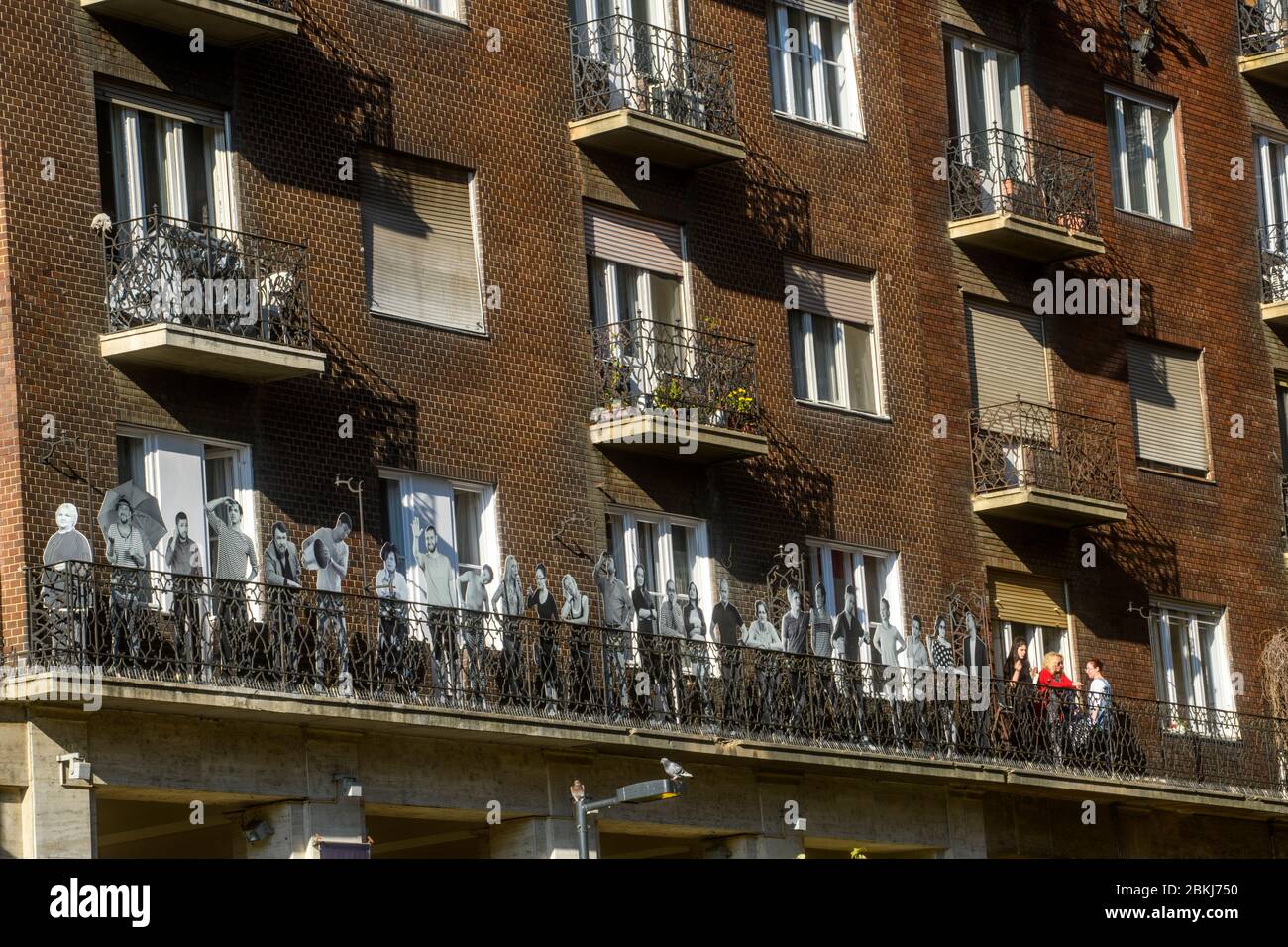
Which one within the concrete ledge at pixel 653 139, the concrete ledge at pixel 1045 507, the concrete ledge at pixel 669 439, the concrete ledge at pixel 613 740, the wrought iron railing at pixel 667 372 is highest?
the concrete ledge at pixel 653 139

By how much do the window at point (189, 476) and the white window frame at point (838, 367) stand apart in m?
9.09

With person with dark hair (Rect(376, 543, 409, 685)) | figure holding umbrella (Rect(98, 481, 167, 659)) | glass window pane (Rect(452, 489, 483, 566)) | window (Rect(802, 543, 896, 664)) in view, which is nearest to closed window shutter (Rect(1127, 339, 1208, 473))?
window (Rect(802, 543, 896, 664))

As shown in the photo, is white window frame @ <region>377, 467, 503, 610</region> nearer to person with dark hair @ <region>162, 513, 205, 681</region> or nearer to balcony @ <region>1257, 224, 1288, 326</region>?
person with dark hair @ <region>162, 513, 205, 681</region>

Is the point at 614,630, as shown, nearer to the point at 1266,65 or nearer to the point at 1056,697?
the point at 1056,697

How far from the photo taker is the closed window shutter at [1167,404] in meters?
37.5

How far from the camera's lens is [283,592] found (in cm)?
2523

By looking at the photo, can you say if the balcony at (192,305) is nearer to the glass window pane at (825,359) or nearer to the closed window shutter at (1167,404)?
the glass window pane at (825,359)

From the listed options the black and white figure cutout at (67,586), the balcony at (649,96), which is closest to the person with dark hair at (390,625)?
the black and white figure cutout at (67,586)

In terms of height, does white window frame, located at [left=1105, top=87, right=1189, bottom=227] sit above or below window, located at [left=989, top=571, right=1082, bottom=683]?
above

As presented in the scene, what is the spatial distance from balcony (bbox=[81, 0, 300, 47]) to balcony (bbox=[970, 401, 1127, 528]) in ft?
40.3

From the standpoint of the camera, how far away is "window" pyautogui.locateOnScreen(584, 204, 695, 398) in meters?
30.4

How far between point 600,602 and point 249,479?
493 centimetres

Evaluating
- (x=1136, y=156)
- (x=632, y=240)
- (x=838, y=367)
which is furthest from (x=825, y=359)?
(x=1136, y=156)
